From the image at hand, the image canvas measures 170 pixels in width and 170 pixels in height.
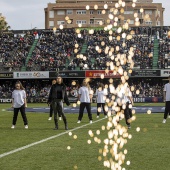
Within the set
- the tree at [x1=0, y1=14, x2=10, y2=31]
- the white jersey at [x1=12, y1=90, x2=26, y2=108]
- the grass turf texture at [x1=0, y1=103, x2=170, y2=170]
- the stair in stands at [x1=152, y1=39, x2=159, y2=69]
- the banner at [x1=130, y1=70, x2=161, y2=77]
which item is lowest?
the grass turf texture at [x1=0, y1=103, x2=170, y2=170]

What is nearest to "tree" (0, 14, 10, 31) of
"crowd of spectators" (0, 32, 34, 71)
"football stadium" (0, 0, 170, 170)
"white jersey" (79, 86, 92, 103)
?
→ "football stadium" (0, 0, 170, 170)

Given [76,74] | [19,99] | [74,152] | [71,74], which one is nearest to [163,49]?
[76,74]

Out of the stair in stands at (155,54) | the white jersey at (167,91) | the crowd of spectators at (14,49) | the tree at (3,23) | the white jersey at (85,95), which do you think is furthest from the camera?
the tree at (3,23)

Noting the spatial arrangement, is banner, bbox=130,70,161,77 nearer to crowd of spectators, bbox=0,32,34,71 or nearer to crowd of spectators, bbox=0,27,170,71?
crowd of spectators, bbox=0,27,170,71

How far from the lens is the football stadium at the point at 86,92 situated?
12703mm

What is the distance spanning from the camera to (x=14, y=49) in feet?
218

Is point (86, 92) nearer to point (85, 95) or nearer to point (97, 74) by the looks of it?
point (85, 95)

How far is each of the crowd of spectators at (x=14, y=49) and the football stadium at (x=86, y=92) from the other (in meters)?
0.12

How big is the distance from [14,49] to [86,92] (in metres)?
43.3

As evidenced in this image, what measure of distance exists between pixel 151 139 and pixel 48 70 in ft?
151

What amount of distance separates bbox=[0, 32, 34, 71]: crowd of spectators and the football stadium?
0.12 m

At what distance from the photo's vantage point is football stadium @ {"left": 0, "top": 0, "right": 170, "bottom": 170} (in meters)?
12.7

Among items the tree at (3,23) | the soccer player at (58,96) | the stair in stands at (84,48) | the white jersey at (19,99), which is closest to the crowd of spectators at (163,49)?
the stair in stands at (84,48)

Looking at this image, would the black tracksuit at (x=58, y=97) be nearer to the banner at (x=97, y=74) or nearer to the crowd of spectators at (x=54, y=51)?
the banner at (x=97, y=74)
